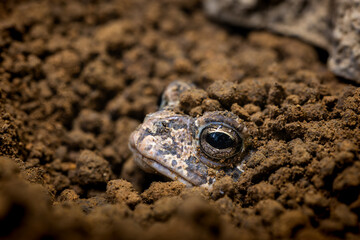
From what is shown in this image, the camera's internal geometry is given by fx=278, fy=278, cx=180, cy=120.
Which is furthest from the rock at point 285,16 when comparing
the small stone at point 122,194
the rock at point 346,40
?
the small stone at point 122,194

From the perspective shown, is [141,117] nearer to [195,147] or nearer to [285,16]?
[195,147]

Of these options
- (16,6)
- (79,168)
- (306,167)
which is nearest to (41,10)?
(16,6)

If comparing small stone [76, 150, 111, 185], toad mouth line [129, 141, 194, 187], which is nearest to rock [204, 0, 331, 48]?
toad mouth line [129, 141, 194, 187]

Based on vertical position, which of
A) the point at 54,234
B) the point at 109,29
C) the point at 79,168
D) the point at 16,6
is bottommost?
the point at 54,234

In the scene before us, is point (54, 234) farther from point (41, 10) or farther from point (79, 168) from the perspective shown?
point (41, 10)

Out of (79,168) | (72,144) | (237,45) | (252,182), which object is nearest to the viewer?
(252,182)

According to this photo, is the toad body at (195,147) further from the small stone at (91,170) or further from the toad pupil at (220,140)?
the small stone at (91,170)

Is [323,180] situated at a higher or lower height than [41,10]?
lower

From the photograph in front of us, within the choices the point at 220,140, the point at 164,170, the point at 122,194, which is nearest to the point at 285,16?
the point at 220,140
